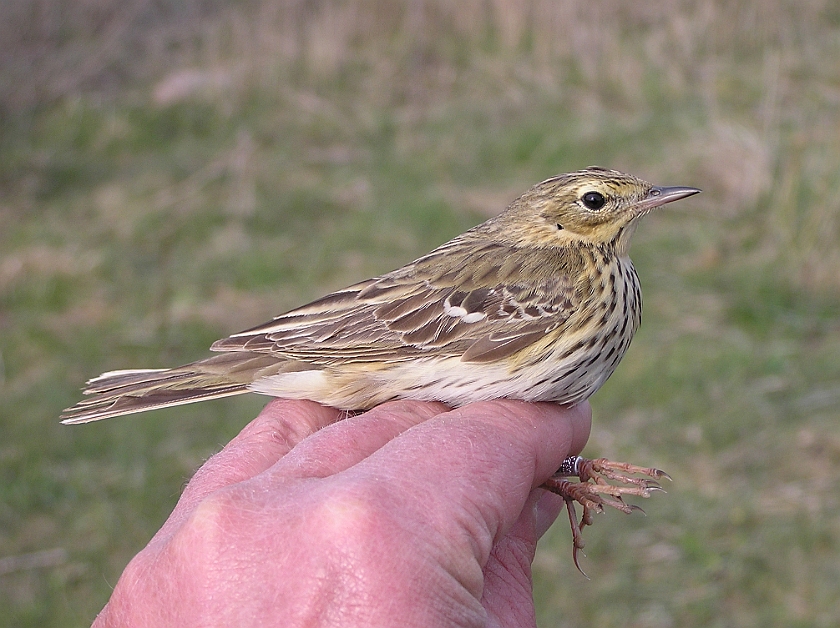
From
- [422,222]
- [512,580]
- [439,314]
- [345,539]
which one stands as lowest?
[422,222]

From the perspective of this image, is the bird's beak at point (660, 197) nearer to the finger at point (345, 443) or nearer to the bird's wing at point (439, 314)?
the bird's wing at point (439, 314)

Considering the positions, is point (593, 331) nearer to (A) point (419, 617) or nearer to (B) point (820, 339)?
(A) point (419, 617)

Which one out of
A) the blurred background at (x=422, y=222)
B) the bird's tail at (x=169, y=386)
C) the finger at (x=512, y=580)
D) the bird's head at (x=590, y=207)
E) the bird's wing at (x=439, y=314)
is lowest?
the blurred background at (x=422, y=222)

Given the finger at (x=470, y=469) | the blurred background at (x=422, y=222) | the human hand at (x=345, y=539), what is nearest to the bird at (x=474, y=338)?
the finger at (x=470, y=469)

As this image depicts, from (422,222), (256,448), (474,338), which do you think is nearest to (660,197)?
(474,338)

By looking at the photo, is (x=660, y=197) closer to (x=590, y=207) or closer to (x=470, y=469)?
(x=590, y=207)

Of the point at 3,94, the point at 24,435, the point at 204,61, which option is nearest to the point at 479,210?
the point at 24,435
